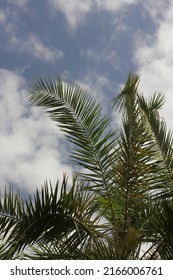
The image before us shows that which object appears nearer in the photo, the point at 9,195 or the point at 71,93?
the point at 9,195

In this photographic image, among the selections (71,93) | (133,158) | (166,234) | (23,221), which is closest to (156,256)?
(166,234)

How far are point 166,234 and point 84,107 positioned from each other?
1.65 m

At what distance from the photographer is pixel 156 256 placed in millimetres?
5254

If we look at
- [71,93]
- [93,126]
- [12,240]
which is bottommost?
[12,240]

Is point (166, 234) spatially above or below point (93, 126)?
below
